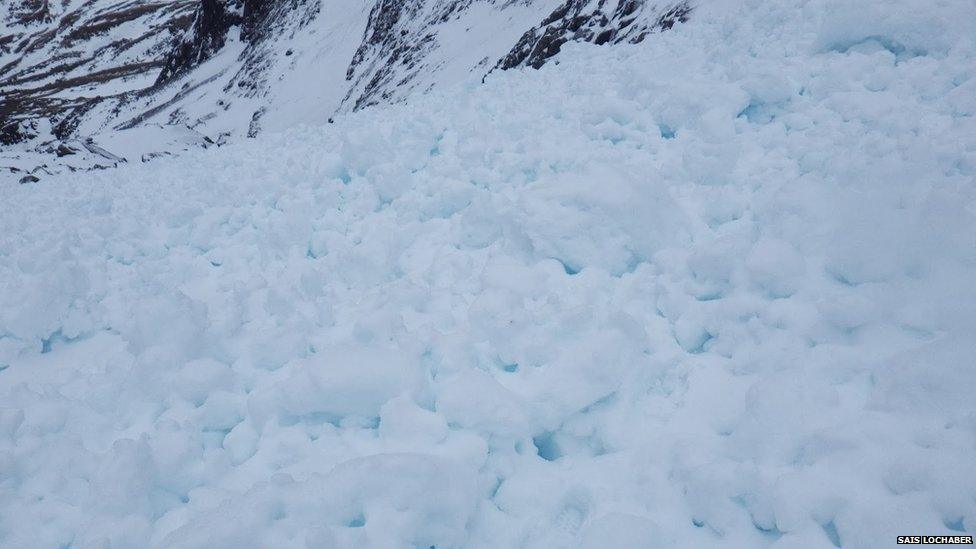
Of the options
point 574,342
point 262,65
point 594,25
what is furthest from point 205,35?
point 574,342

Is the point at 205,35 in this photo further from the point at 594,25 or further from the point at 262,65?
the point at 594,25

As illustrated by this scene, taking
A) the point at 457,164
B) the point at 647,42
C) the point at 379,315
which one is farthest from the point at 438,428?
the point at 647,42

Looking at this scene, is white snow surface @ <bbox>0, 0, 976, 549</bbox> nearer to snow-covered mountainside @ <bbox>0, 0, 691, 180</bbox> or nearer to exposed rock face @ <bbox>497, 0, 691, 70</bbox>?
exposed rock face @ <bbox>497, 0, 691, 70</bbox>

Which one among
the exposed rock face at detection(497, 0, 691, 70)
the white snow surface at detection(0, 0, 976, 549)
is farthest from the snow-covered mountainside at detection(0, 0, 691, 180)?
the white snow surface at detection(0, 0, 976, 549)

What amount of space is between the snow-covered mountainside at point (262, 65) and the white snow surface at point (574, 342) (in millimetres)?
6358

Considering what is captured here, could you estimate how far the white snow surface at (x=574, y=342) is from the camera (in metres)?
2.15

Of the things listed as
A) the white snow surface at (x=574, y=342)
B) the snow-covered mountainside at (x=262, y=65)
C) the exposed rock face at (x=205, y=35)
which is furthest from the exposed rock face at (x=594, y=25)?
the exposed rock face at (x=205, y=35)

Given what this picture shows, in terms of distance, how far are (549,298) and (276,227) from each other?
286 centimetres

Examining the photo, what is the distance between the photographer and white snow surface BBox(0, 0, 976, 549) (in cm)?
215

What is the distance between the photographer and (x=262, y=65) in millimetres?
42656

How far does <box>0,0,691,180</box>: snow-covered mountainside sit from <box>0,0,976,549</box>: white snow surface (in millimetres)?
6358

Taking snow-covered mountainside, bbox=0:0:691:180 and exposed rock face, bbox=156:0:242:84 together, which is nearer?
snow-covered mountainside, bbox=0:0:691:180

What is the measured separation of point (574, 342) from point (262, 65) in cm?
4699

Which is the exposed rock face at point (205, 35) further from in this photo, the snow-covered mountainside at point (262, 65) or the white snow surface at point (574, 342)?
the white snow surface at point (574, 342)
